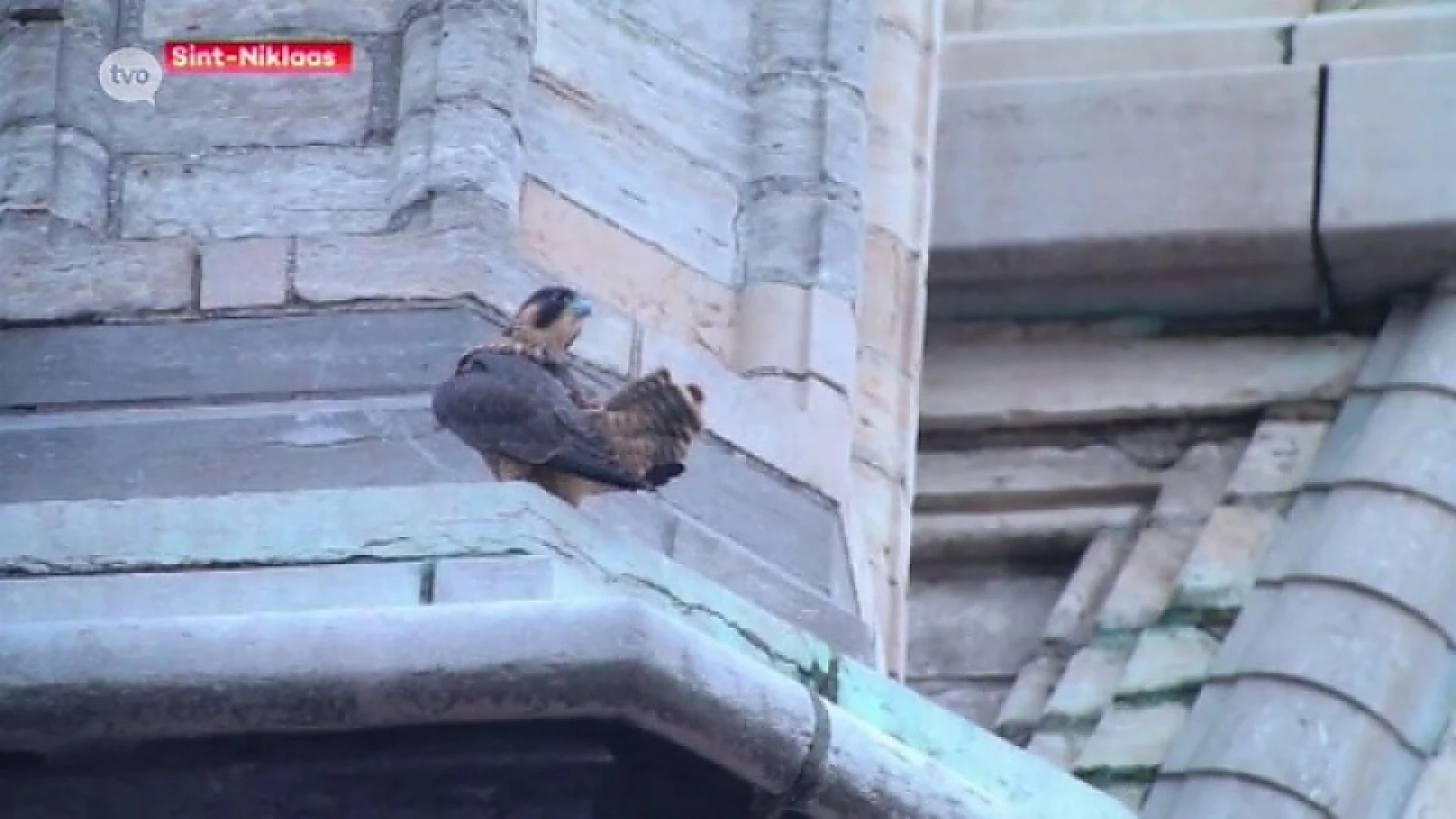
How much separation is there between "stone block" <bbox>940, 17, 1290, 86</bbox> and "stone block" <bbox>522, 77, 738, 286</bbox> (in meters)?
1.33

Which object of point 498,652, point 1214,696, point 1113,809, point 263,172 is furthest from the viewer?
point 1214,696

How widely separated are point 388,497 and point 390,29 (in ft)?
3.11

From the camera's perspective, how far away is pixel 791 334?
7410 mm

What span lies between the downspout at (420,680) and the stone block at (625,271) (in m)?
1.03

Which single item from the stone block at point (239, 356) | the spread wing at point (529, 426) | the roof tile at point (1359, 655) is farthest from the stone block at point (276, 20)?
the roof tile at point (1359, 655)

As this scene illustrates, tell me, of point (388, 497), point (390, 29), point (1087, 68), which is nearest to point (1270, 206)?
point (1087, 68)

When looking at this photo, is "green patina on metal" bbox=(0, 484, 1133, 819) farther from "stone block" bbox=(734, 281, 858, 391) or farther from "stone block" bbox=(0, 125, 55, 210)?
"stone block" bbox=(734, 281, 858, 391)

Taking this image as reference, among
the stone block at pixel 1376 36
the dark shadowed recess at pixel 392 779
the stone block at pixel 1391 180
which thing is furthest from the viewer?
the stone block at pixel 1376 36

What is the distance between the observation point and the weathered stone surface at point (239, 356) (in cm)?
700

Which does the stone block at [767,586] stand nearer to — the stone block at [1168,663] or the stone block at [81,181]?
the stone block at [81,181]

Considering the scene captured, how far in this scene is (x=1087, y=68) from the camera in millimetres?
8781

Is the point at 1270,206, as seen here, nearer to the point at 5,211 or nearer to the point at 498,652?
the point at 5,211

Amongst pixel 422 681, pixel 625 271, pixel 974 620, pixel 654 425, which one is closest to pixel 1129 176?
pixel 974 620

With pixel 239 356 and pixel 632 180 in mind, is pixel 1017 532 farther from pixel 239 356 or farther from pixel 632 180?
pixel 239 356
